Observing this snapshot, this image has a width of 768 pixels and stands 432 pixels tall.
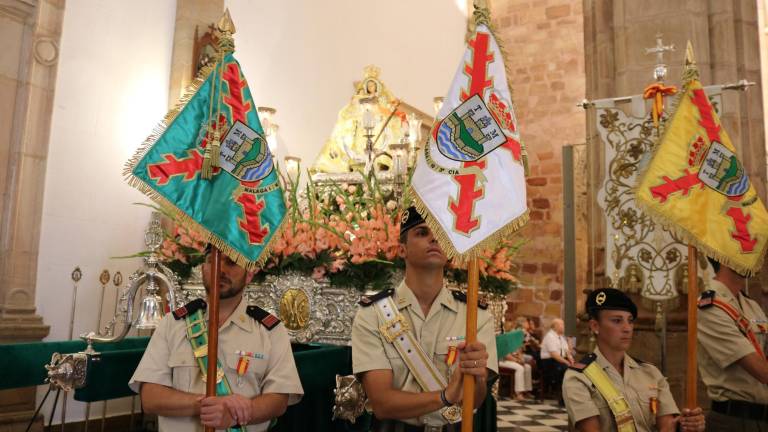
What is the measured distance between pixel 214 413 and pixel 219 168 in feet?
3.06

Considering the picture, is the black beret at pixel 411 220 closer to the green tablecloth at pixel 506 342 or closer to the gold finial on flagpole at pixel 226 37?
the gold finial on flagpole at pixel 226 37

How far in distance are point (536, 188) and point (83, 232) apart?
9.09m

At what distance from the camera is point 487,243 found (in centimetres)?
245

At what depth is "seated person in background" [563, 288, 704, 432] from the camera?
279 cm

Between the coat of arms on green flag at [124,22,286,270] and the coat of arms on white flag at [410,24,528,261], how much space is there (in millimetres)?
650

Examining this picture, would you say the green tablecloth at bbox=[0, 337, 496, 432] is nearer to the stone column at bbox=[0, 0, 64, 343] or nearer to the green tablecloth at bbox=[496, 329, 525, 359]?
the green tablecloth at bbox=[496, 329, 525, 359]

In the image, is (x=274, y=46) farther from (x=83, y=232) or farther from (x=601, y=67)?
(x=601, y=67)

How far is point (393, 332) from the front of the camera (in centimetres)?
252

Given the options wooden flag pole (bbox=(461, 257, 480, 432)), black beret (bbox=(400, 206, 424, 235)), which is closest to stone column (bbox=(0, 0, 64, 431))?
black beret (bbox=(400, 206, 424, 235))

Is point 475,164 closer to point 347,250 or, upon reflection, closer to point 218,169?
point 218,169

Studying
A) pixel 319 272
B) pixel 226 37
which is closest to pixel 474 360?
pixel 226 37

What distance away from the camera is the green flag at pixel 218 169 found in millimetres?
2549

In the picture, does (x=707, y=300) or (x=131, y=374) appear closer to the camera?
(x=131, y=374)

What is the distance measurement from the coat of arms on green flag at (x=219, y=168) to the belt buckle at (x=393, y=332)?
1.88 ft
